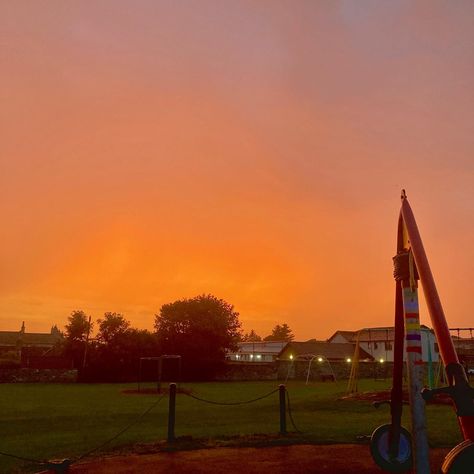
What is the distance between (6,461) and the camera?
9.07m

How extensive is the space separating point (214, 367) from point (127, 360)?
8.63 metres

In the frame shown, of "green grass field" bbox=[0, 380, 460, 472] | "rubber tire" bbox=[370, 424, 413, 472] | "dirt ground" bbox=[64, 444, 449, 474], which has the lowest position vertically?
"green grass field" bbox=[0, 380, 460, 472]

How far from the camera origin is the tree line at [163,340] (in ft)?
145

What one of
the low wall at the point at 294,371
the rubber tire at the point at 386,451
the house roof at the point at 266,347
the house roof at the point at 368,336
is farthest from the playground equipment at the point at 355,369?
the house roof at the point at 266,347

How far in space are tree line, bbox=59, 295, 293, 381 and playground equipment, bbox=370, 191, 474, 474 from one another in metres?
39.7

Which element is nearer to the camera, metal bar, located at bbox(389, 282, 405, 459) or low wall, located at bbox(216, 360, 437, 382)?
metal bar, located at bbox(389, 282, 405, 459)

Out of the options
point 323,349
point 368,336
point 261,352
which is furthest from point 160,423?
point 261,352

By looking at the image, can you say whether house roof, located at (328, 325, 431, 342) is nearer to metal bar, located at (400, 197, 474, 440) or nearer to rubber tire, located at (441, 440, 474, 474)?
metal bar, located at (400, 197, 474, 440)

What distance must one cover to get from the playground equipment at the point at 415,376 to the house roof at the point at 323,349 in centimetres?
6175

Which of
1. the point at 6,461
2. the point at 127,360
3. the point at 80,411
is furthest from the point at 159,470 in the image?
the point at 127,360

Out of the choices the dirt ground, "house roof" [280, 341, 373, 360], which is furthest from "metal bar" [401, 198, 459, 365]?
"house roof" [280, 341, 373, 360]

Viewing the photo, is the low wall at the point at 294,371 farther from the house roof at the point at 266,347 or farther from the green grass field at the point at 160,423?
the house roof at the point at 266,347

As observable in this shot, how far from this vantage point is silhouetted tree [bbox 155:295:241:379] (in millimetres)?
46375

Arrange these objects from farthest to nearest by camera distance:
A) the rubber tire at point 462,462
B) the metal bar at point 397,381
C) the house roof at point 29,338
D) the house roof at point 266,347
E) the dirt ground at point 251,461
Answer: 1. the house roof at point 29,338
2. the house roof at point 266,347
3. the dirt ground at point 251,461
4. the metal bar at point 397,381
5. the rubber tire at point 462,462
